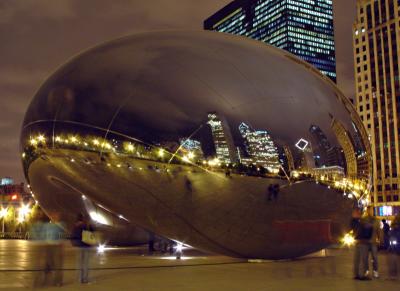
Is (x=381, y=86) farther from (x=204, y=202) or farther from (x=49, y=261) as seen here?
(x=49, y=261)

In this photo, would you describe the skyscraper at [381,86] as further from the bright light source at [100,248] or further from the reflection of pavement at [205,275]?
the reflection of pavement at [205,275]

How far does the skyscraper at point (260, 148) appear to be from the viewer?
8.66m

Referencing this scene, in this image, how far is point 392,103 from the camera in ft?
342

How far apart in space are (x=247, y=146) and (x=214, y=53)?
2020mm

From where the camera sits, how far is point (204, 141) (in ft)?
28.1

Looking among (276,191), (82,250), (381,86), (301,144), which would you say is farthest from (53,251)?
(381,86)

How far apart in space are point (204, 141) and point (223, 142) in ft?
1.05

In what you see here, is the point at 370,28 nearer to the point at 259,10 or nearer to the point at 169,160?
the point at 259,10

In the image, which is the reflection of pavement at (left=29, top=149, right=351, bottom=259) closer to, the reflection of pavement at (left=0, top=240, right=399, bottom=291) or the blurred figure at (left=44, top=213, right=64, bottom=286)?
the reflection of pavement at (left=0, top=240, right=399, bottom=291)

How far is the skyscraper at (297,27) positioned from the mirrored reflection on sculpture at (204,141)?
154 meters

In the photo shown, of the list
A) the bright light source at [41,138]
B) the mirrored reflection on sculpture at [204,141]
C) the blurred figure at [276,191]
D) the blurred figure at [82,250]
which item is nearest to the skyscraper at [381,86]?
the mirrored reflection on sculpture at [204,141]

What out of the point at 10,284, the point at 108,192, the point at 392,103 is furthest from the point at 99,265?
the point at 392,103

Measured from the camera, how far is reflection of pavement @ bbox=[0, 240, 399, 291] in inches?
309

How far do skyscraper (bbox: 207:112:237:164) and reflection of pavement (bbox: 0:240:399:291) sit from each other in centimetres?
202
